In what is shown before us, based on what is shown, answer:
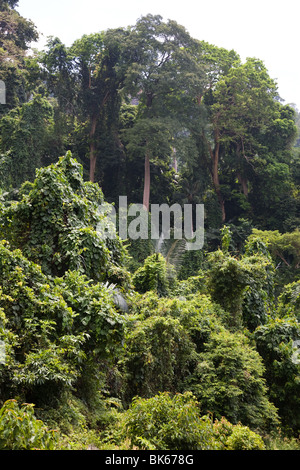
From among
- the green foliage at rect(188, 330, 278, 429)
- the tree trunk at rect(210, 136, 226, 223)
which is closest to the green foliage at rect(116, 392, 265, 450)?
the green foliage at rect(188, 330, 278, 429)

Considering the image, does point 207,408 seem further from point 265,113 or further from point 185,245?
point 265,113

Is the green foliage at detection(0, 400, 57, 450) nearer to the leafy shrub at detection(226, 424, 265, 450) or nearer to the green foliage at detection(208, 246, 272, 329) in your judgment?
the leafy shrub at detection(226, 424, 265, 450)

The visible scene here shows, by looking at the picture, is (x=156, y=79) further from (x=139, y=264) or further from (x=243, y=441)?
(x=243, y=441)

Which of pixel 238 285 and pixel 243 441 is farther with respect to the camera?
pixel 238 285

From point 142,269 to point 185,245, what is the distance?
798cm

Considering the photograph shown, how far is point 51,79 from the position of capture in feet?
62.4

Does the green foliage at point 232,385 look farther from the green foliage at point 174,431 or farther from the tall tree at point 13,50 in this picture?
the tall tree at point 13,50

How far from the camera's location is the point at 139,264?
1494 cm

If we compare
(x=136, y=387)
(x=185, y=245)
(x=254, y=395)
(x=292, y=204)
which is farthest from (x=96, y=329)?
(x=292, y=204)

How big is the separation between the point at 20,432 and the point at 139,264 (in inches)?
475

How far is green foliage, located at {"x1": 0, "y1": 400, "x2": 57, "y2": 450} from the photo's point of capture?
9.32 ft

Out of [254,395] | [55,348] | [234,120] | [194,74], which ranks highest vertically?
[194,74]

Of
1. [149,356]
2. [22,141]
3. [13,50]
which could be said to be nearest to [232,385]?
[149,356]

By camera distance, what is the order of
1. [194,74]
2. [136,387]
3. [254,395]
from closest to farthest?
1. [136,387]
2. [254,395]
3. [194,74]
